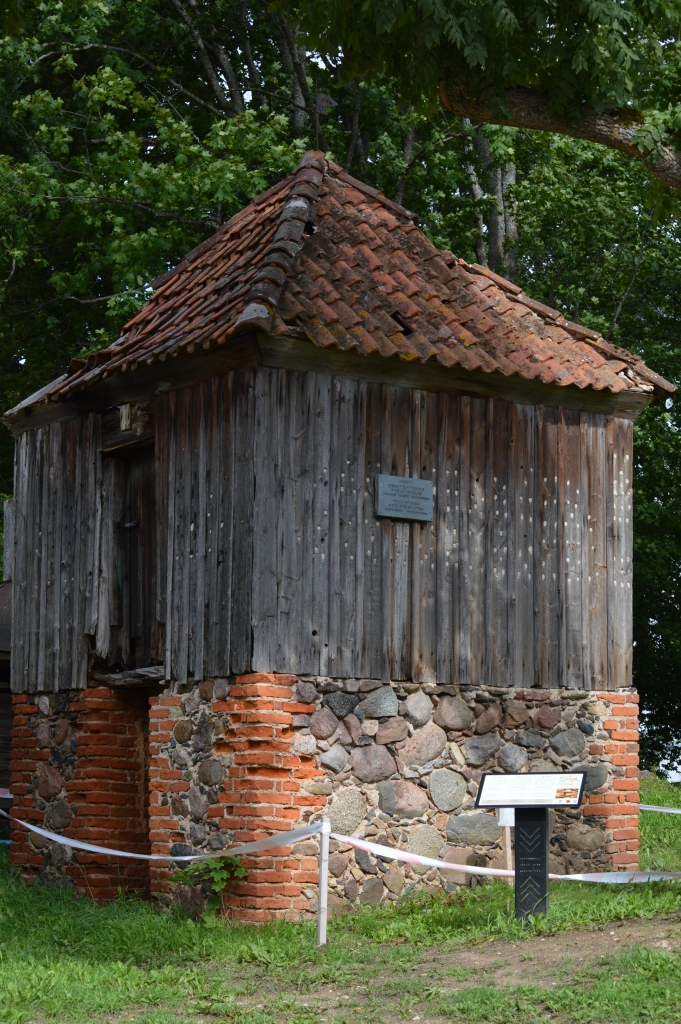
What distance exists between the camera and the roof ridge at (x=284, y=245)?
11.4 m

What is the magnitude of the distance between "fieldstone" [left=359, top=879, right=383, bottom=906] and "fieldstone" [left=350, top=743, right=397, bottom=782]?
2.70 ft

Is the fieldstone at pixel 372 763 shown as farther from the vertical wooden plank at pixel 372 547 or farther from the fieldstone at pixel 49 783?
the fieldstone at pixel 49 783

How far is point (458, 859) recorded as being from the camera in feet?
39.9

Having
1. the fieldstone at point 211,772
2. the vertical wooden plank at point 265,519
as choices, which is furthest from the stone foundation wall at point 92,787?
the vertical wooden plank at point 265,519

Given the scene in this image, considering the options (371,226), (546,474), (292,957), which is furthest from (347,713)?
→ (371,226)

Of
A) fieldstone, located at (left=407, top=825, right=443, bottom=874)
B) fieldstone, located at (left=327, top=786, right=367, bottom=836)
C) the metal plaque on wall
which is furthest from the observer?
the metal plaque on wall

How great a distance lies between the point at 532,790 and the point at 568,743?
2981 millimetres

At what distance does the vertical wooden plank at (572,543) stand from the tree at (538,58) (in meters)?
3.23

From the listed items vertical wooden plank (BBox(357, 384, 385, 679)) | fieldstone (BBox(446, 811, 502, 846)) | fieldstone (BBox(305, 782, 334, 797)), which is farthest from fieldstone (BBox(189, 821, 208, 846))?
fieldstone (BBox(446, 811, 502, 846))

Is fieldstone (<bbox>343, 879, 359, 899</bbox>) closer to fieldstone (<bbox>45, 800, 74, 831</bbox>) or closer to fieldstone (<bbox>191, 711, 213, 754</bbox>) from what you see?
fieldstone (<bbox>191, 711, 213, 754</bbox>)

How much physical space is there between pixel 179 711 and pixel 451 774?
2.40 metres

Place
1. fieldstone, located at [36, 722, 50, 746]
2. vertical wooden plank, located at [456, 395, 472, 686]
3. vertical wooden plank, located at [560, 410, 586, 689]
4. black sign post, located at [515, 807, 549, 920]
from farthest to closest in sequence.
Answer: fieldstone, located at [36, 722, 50, 746] → vertical wooden plank, located at [560, 410, 586, 689] → vertical wooden plank, located at [456, 395, 472, 686] → black sign post, located at [515, 807, 549, 920]

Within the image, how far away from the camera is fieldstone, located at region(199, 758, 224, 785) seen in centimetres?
1157

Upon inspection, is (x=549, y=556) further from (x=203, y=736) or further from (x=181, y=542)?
(x=203, y=736)
